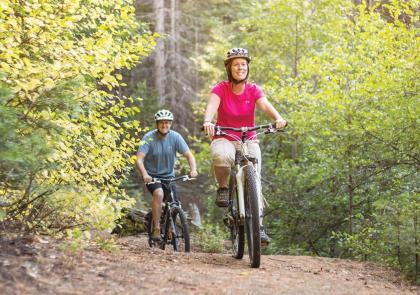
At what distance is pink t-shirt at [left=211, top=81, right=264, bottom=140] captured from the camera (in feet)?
23.1

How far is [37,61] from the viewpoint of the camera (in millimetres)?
6141

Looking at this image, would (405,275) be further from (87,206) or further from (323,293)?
(87,206)

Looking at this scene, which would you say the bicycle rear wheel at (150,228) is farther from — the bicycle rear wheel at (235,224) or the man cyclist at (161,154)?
the bicycle rear wheel at (235,224)

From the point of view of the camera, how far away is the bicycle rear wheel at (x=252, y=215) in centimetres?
609

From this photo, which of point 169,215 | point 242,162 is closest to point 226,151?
point 242,162

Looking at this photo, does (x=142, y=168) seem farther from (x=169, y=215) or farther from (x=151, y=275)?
(x=151, y=275)

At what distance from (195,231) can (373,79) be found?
6.48 metres

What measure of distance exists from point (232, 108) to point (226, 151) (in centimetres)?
57

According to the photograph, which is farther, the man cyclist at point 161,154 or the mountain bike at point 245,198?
the man cyclist at point 161,154

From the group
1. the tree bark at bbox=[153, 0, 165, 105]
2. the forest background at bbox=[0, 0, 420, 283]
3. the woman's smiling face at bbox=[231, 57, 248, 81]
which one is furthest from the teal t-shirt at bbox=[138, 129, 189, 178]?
the tree bark at bbox=[153, 0, 165, 105]

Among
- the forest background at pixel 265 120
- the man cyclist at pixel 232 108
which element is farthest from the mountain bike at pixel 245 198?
the forest background at pixel 265 120

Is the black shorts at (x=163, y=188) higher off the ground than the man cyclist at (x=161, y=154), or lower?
lower

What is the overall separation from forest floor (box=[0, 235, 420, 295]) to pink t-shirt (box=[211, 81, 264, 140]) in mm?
1752

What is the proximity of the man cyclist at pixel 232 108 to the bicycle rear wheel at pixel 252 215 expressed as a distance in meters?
0.59
